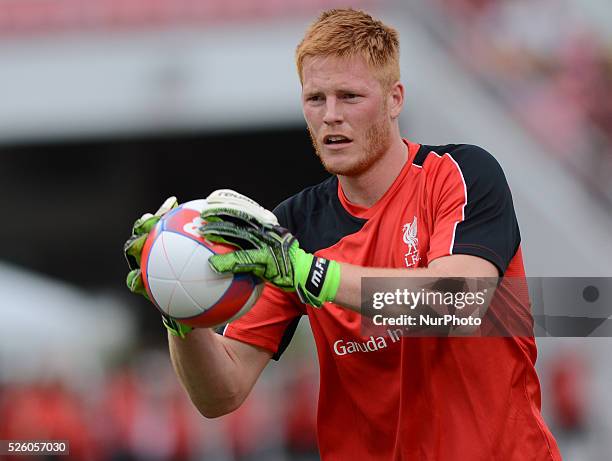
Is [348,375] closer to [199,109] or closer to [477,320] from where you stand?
[477,320]

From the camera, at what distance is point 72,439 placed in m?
12.0

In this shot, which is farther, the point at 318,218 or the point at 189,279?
the point at 318,218

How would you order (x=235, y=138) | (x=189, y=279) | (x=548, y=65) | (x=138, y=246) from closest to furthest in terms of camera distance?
(x=189, y=279), (x=138, y=246), (x=548, y=65), (x=235, y=138)

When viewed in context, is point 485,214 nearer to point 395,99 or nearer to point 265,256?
point 395,99

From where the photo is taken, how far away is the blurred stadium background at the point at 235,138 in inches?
519

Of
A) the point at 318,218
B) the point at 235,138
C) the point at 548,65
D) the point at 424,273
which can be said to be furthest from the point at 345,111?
the point at 235,138

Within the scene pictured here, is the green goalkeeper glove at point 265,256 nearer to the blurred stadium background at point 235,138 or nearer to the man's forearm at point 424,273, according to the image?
the man's forearm at point 424,273

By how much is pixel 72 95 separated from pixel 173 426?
6676mm

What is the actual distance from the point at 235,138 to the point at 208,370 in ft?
49.4

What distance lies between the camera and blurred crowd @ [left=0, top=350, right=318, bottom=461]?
41.7 ft

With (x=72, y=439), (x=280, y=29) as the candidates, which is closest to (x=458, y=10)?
(x=280, y=29)

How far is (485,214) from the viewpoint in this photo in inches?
157

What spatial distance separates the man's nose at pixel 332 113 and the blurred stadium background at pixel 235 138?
8498mm

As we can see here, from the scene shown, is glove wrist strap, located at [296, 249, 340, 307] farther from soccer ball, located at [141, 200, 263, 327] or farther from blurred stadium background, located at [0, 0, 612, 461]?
blurred stadium background, located at [0, 0, 612, 461]
